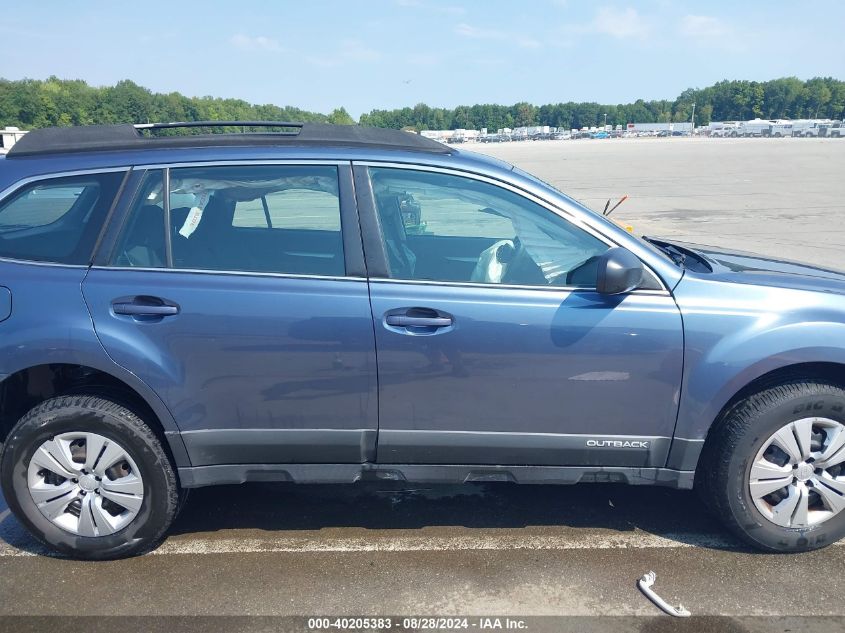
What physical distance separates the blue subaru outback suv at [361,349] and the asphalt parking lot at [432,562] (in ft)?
0.67

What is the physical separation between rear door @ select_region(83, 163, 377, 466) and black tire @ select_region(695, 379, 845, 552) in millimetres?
1569

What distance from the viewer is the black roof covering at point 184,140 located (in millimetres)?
3355

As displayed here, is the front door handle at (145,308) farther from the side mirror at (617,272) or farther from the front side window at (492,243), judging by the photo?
the side mirror at (617,272)

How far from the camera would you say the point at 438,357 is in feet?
10.1

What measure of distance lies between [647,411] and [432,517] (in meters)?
1.28

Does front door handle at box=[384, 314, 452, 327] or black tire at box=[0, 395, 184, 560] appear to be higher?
front door handle at box=[384, 314, 452, 327]

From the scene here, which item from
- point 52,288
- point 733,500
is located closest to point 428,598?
point 733,500

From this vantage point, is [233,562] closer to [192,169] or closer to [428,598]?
[428,598]

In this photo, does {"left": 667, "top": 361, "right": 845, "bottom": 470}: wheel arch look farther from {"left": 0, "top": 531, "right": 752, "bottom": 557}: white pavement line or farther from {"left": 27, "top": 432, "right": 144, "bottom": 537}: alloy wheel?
{"left": 27, "top": 432, "right": 144, "bottom": 537}: alloy wheel

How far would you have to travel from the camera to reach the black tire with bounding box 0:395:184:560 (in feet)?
10.4

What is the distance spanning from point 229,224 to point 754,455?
8.53 ft

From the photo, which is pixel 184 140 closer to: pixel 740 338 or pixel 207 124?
pixel 207 124

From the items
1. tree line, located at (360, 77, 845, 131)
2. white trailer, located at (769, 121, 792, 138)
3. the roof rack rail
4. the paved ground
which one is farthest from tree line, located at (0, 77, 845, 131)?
the roof rack rail

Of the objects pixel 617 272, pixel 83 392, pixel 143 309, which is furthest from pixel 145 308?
pixel 617 272
